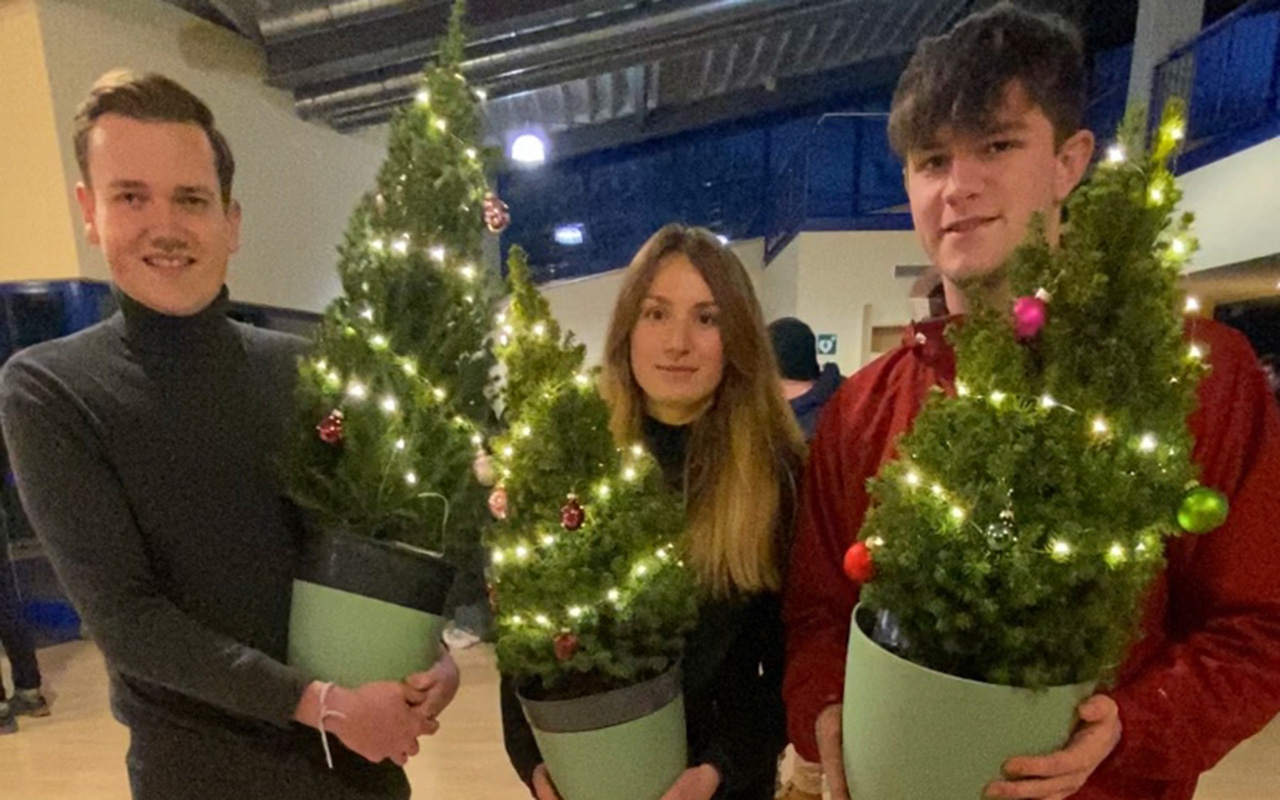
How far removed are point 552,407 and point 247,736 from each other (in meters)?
0.65

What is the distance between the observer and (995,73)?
95cm

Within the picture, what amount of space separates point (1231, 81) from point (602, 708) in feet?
18.9

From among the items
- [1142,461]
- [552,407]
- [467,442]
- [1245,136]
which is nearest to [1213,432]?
[1142,461]

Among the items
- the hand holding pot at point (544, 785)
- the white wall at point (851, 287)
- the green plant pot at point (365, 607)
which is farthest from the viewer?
the white wall at point (851, 287)

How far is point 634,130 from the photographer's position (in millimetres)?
7184

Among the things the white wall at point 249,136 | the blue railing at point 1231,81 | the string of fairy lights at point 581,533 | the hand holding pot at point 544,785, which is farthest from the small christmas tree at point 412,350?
the blue railing at point 1231,81

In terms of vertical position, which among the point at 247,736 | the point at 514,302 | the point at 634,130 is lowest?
the point at 247,736

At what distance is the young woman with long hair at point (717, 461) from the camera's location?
126cm

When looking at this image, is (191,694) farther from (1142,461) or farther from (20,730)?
(20,730)

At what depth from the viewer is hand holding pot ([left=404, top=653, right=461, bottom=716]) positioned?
1088 mm

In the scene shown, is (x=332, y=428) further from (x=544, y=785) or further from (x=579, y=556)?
(x=544, y=785)

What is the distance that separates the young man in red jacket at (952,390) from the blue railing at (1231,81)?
4602 mm

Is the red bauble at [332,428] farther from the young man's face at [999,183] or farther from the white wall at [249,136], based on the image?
the white wall at [249,136]

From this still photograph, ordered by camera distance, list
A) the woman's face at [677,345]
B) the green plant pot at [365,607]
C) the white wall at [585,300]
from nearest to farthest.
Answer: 1. the green plant pot at [365,607]
2. the woman's face at [677,345]
3. the white wall at [585,300]
